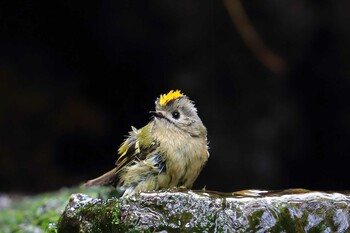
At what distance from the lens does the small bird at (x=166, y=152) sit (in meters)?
5.31

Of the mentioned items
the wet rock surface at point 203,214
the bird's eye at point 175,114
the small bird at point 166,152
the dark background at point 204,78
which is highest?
the dark background at point 204,78

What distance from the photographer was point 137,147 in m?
5.59

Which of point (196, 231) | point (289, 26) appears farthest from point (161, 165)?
point (289, 26)

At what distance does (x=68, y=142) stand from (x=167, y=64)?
7.03ft

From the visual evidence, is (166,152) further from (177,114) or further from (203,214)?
(203,214)

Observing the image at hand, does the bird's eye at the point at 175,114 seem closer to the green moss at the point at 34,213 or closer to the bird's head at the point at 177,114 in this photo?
the bird's head at the point at 177,114

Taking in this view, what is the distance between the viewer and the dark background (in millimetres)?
8977

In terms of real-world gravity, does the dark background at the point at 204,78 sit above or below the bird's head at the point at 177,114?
above

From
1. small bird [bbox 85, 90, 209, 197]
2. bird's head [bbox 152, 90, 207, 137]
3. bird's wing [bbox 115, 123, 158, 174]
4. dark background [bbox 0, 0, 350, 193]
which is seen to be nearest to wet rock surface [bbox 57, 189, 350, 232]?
small bird [bbox 85, 90, 209, 197]

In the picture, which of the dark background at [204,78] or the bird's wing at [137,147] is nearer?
the bird's wing at [137,147]

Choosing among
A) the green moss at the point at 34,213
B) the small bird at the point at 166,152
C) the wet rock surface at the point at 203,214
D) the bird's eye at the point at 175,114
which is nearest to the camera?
the wet rock surface at the point at 203,214

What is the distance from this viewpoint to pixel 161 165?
532cm

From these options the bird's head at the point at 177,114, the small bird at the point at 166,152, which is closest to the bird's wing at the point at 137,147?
the small bird at the point at 166,152

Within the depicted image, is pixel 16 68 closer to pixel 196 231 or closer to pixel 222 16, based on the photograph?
pixel 222 16
